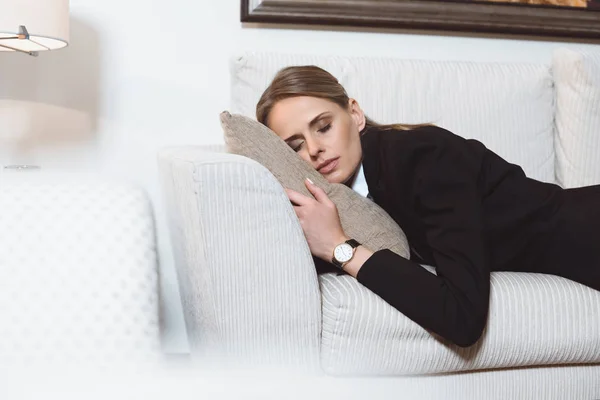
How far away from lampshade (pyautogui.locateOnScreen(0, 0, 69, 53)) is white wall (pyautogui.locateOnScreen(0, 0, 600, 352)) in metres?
0.36

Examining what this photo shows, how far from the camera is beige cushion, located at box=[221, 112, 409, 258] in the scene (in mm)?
1411

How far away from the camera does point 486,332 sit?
4.51 feet

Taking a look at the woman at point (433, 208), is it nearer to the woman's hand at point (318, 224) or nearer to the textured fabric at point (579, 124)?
the woman's hand at point (318, 224)

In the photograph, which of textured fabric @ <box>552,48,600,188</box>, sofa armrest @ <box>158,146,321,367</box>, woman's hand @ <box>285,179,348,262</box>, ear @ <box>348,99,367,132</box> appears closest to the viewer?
sofa armrest @ <box>158,146,321,367</box>

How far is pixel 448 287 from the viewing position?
4.25ft

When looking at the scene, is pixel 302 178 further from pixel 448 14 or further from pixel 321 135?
pixel 448 14

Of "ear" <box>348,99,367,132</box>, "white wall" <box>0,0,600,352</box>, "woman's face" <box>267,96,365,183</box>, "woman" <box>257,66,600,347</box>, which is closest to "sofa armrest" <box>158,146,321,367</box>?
"woman" <box>257,66,600,347</box>

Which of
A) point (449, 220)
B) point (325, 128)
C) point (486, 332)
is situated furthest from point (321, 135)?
point (486, 332)

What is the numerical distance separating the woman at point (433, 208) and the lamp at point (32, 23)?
66cm

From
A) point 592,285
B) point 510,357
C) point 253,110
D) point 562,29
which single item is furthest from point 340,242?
point 562,29

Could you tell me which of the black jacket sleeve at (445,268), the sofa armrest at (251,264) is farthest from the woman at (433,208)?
the sofa armrest at (251,264)

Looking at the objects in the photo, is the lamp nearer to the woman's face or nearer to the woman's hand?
the woman's face

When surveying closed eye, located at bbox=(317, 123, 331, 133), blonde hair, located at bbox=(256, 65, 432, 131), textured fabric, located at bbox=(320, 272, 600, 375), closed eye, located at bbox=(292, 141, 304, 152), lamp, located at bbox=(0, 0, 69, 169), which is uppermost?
lamp, located at bbox=(0, 0, 69, 169)

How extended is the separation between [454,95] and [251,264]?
1.20 metres
